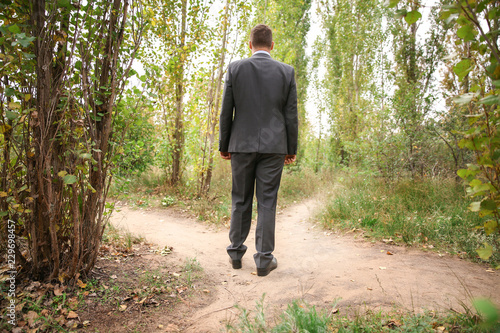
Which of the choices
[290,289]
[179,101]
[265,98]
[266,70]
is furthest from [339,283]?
[179,101]

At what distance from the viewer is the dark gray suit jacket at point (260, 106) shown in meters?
3.00

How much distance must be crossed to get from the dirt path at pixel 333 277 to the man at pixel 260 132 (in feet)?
1.10

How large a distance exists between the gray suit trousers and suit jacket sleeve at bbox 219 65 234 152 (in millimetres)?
201

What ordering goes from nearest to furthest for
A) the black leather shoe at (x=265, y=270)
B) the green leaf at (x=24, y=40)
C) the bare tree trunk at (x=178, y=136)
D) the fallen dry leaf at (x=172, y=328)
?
1. the green leaf at (x=24, y=40)
2. the fallen dry leaf at (x=172, y=328)
3. the black leather shoe at (x=265, y=270)
4. the bare tree trunk at (x=178, y=136)

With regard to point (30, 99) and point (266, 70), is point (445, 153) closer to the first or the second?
point (266, 70)

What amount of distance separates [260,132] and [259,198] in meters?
0.71

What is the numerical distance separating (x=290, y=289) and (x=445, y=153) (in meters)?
5.78

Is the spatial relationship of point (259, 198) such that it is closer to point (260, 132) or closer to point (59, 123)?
point (260, 132)

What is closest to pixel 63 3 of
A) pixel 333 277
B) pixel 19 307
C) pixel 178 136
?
pixel 19 307

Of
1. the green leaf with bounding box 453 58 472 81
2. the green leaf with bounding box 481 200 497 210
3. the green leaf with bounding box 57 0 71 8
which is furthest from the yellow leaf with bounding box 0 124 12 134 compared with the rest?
the green leaf with bounding box 481 200 497 210

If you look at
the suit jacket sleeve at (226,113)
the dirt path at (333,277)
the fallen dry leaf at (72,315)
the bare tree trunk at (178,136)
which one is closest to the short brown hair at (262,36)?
the suit jacket sleeve at (226,113)

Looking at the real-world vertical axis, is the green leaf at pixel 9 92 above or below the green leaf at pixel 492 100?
above

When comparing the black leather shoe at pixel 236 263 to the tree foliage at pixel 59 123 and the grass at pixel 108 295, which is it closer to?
the grass at pixel 108 295

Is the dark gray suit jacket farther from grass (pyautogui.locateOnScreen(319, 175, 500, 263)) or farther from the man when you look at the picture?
grass (pyautogui.locateOnScreen(319, 175, 500, 263))
